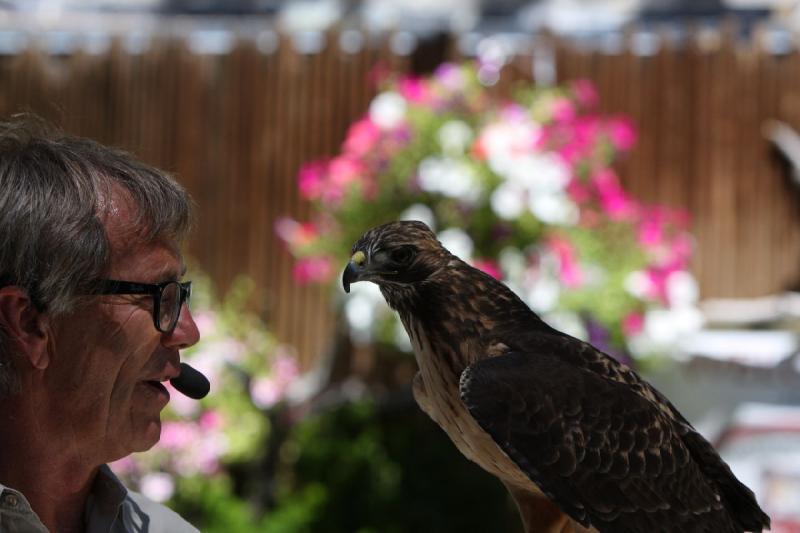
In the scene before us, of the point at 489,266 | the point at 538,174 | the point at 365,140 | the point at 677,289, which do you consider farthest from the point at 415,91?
the point at 677,289

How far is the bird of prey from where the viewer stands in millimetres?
1672

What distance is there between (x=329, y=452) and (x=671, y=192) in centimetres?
291

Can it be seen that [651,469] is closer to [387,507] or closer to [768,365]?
[768,365]

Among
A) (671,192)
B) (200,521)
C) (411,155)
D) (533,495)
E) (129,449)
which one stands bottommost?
(200,521)

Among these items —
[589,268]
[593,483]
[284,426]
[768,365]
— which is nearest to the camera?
[593,483]

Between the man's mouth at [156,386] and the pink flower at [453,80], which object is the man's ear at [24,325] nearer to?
the man's mouth at [156,386]

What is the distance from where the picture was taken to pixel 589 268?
4.67 metres

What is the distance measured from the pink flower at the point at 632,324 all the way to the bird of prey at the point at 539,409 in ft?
8.72

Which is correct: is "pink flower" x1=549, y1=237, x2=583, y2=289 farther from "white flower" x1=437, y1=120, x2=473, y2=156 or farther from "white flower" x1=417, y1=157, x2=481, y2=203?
"white flower" x1=437, y1=120, x2=473, y2=156

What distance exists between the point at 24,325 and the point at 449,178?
3.17 m

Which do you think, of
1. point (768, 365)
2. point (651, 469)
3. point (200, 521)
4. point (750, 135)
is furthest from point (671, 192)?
point (651, 469)

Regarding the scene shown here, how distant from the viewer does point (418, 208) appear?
4820 millimetres

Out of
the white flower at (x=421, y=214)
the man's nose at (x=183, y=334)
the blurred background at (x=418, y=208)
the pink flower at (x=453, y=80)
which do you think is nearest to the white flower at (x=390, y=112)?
the blurred background at (x=418, y=208)

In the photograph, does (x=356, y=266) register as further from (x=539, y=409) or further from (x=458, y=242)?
(x=458, y=242)
